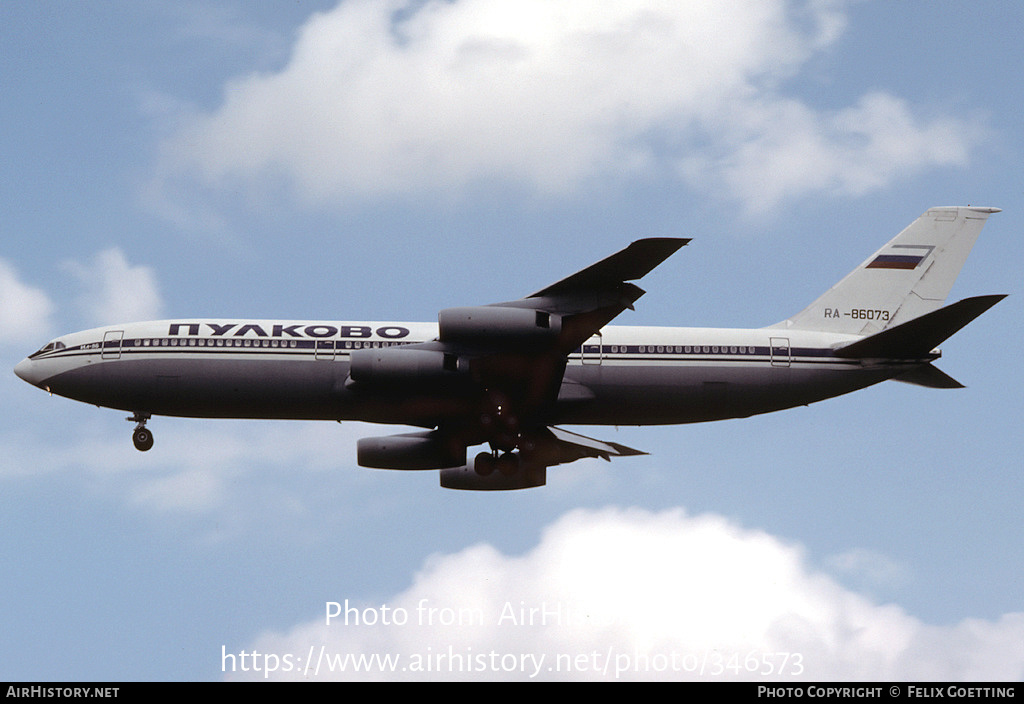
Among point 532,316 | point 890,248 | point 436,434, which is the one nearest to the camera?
point 532,316

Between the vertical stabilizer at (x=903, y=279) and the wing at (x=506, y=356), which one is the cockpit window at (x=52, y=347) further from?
the vertical stabilizer at (x=903, y=279)

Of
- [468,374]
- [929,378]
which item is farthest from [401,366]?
[929,378]

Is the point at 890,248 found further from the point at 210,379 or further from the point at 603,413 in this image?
the point at 210,379

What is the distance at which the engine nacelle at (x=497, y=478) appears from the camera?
112ft

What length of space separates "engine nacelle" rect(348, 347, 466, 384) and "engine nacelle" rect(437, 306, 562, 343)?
1177mm

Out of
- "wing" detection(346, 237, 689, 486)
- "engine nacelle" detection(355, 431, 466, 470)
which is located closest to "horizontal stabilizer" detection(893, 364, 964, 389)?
"wing" detection(346, 237, 689, 486)

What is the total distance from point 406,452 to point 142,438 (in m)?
7.98

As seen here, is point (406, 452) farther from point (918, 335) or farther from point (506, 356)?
point (918, 335)

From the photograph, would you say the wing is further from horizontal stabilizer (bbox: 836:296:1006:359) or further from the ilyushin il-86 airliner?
horizontal stabilizer (bbox: 836:296:1006:359)

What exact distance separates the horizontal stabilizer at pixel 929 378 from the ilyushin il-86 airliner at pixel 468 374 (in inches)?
2.1
